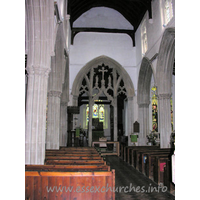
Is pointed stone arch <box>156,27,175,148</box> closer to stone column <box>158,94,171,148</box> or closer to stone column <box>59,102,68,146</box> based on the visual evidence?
stone column <box>158,94,171,148</box>

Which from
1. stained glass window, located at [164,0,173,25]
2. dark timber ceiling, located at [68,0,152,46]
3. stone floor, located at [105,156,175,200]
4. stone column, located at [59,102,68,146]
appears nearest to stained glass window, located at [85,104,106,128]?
dark timber ceiling, located at [68,0,152,46]

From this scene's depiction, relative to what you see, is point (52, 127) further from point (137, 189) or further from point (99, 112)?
point (99, 112)

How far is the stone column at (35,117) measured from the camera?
543 cm

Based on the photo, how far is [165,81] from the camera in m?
10.9

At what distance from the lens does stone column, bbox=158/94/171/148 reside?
10469mm

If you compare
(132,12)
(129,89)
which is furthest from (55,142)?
(132,12)

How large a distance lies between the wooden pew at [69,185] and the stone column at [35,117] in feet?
7.46

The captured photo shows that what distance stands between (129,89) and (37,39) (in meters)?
9.80

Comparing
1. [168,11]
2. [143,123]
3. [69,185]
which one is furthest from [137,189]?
[143,123]
